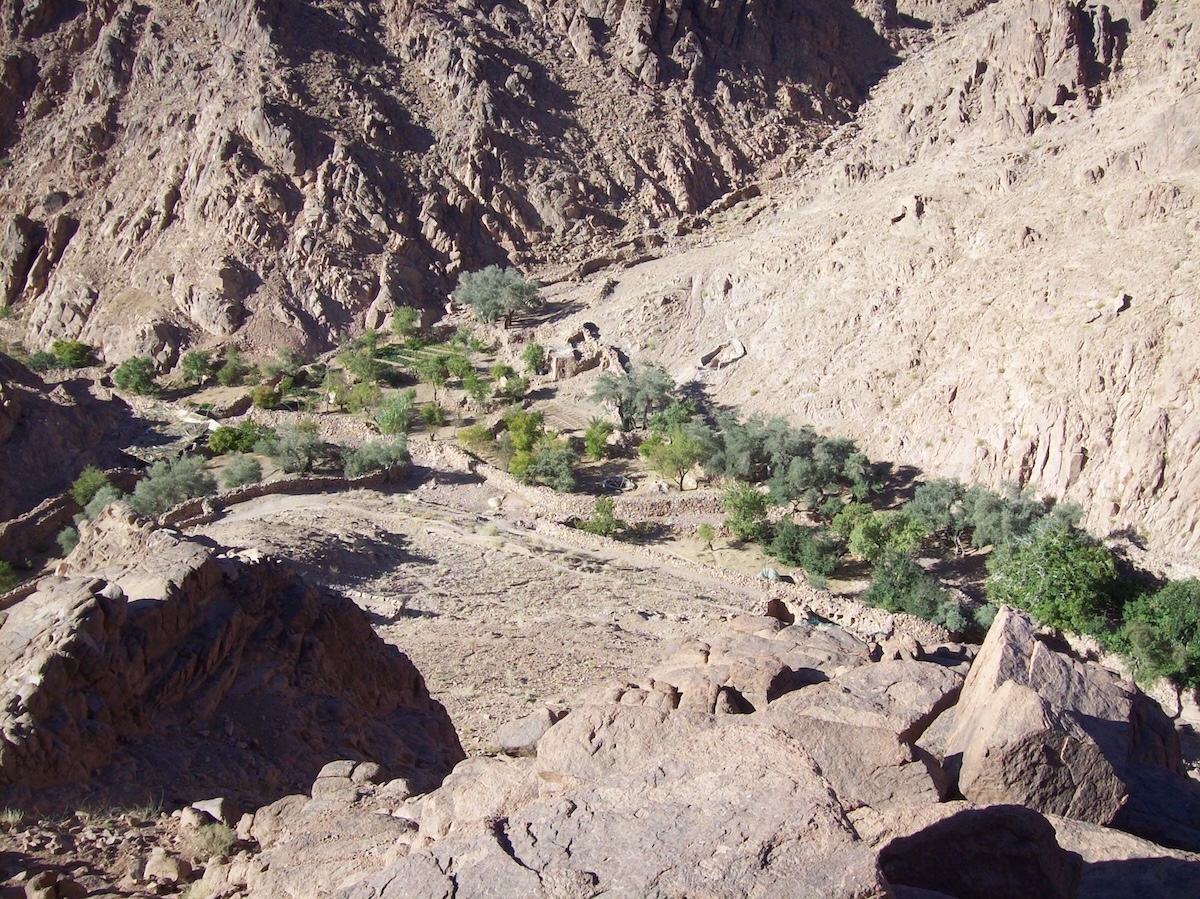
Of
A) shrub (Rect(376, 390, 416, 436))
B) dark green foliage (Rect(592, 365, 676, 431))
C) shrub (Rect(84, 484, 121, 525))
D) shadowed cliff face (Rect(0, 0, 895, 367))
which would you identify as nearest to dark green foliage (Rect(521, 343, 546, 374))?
dark green foliage (Rect(592, 365, 676, 431))

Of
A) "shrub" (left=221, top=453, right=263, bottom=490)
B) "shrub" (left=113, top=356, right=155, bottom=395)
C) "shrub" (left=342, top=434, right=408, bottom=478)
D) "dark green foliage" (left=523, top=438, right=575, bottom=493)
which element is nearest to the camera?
"shrub" (left=221, top=453, right=263, bottom=490)

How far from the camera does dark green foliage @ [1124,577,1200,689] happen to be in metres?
22.1

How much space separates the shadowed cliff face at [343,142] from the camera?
4856 cm

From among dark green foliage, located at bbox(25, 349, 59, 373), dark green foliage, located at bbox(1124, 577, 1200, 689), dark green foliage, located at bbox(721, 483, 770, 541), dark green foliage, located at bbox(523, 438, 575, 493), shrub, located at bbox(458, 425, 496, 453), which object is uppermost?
dark green foliage, located at bbox(25, 349, 59, 373)

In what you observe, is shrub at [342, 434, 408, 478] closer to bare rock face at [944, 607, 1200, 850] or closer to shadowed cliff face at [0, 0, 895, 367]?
shadowed cliff face at [0, 0, 895, 367]

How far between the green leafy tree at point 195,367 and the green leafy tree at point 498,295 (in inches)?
507

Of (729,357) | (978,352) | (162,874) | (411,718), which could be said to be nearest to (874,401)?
(978,352)

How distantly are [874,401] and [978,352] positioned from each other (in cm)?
401

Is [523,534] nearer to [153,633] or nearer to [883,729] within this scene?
[153,633]

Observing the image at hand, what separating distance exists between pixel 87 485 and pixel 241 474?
5.14 metres

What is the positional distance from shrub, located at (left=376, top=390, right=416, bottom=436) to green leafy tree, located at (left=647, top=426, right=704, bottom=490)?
10.5 meters

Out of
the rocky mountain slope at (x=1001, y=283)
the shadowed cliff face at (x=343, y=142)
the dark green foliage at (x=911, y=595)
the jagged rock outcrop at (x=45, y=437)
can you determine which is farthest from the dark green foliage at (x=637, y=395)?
the jagged rock outcrop at (x=45, y=437)

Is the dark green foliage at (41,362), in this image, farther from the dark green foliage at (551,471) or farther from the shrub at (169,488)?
the dark green foliage at (551,471)

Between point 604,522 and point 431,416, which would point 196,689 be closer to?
point 604,522
